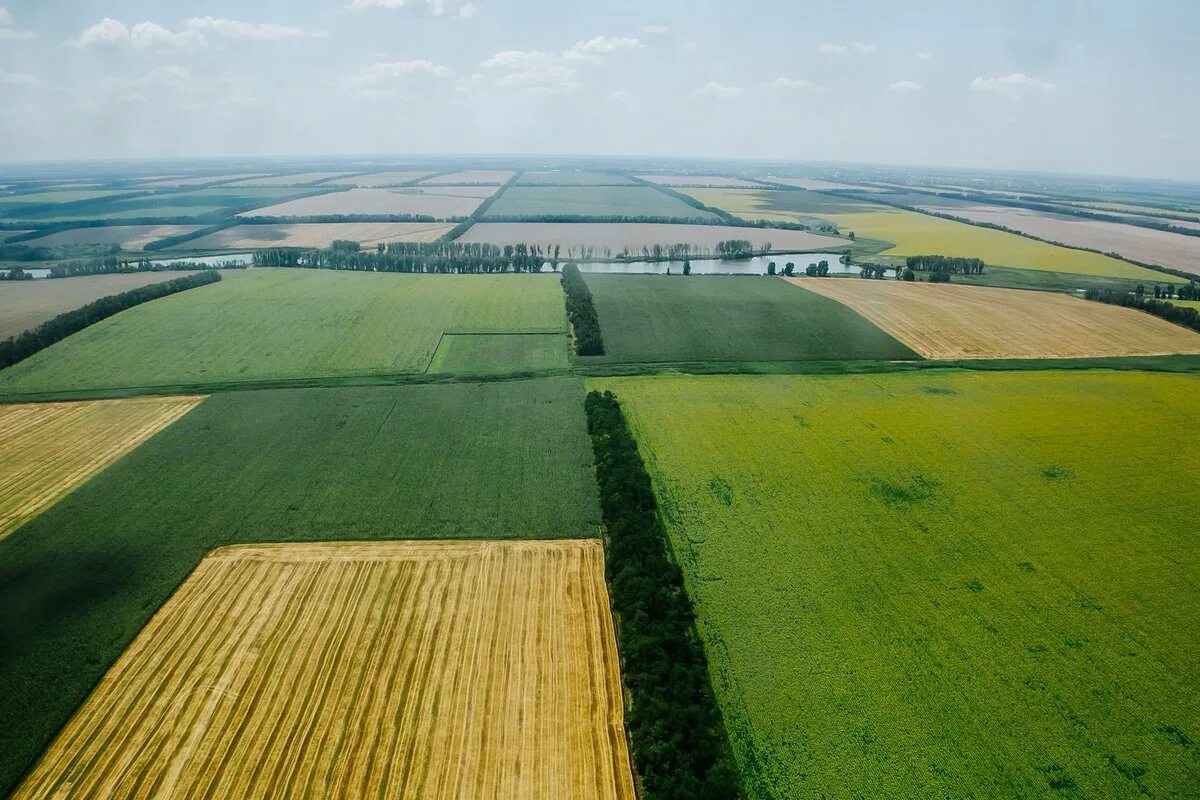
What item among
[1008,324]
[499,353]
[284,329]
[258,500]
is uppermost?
[1008,324]

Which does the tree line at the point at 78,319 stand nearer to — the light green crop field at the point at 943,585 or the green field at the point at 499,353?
the green field at the point at 499,353

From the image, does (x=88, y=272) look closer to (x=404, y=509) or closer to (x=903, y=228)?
(x=404, y=509)

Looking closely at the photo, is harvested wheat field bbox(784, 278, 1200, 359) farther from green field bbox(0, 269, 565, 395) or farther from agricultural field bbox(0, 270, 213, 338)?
agricultural field bbox(0, 270, 213, 338)

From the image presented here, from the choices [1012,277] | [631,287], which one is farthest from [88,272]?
[1012,277]

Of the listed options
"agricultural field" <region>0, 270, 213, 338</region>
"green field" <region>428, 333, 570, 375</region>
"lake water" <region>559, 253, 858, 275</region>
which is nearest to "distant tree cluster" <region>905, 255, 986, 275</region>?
"lake water" <region>559, 253, 858, 275</region>

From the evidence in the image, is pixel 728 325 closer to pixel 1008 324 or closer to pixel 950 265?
pixel 1008 324

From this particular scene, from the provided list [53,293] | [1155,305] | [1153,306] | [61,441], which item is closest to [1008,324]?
[1153,306]

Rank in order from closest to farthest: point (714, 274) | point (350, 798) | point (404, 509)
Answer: point (350, 798), point (404, 509), point (714, 274)
